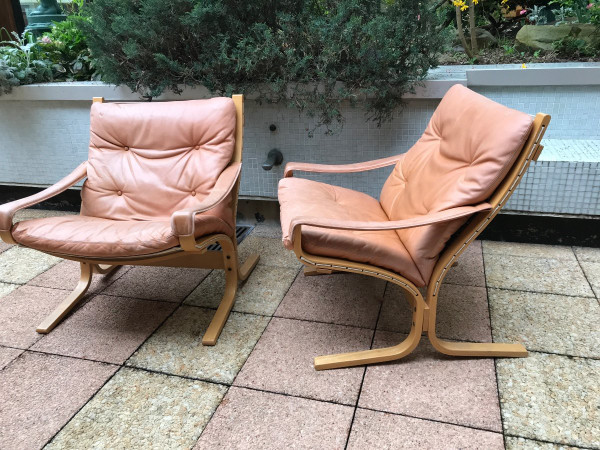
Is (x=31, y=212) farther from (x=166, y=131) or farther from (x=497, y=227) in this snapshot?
(x=497, y=227)

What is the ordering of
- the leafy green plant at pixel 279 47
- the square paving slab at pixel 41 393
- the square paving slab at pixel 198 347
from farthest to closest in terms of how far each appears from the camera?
the leafy green plant at pixel 279 47 < the square paving slab at pixel 198 347 < the square paving slab at pixel 41 393

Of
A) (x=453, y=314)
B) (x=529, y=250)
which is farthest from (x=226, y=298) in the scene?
(x=529, y=250)

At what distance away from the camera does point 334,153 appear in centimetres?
280

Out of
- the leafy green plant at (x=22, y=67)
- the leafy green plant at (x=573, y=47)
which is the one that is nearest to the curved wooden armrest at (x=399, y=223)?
the leafy green plant at (x=573, y=47)

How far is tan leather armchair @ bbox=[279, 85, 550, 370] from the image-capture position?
5.16ft

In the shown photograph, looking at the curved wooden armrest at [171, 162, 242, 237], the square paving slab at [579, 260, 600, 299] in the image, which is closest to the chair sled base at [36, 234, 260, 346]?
the curved wooden armrest at [171, 162, 242, 237]

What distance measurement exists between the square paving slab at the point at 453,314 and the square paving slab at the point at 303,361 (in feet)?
0.55

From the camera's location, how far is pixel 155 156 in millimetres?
2326

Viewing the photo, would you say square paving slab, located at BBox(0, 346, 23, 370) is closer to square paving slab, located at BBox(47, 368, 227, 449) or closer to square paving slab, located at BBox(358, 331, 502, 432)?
square paving slab, located at BBox(47, 368, 227, 449)

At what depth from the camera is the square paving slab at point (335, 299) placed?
212cm

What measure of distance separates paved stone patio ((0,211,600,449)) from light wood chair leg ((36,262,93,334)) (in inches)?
1.5

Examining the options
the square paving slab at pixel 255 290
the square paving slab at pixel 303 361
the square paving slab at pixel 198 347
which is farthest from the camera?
the square paving slab at pixel 255 290

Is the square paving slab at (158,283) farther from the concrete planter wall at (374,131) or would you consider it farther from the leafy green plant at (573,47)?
the leafy green plant at (573,47)

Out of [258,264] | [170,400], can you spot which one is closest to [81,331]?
[170,400]
